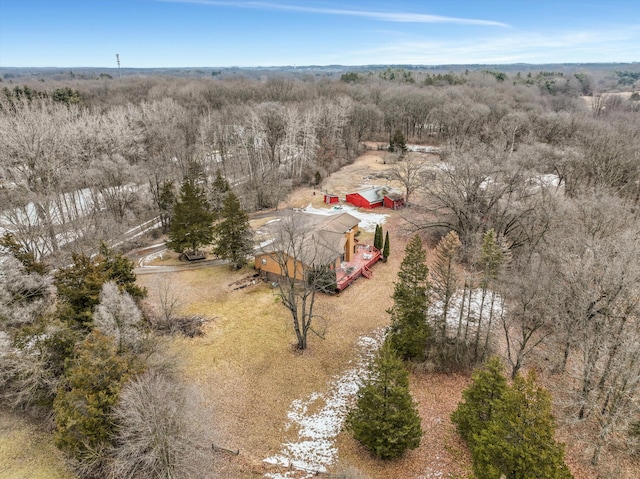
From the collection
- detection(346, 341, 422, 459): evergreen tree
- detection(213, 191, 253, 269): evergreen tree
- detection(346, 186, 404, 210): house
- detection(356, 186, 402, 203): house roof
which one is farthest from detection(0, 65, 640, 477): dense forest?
detection(213, 191, 253, 269): evergreen tree

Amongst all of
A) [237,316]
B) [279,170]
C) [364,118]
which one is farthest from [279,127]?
[237,316]

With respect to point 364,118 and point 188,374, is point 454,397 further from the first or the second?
point 364,118

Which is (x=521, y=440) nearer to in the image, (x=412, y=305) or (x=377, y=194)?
(x=412, y=305)

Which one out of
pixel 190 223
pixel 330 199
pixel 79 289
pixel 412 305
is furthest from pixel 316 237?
pixel 330 199

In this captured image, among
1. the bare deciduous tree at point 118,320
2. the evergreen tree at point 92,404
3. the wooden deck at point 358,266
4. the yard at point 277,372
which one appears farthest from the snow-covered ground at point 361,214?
the evergreen tree at point 92,404

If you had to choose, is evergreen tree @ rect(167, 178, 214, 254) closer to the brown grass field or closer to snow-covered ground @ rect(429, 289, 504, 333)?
the brown grass field
